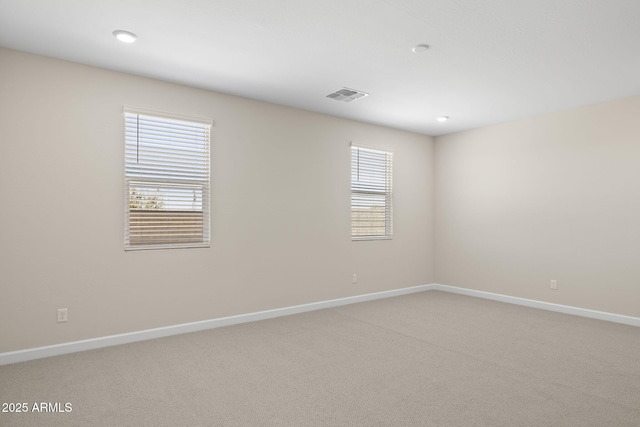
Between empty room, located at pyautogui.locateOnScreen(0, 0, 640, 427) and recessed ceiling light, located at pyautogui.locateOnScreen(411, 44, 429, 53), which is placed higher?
recessed ceiling light, located at pyautogui.locateOnScreen(411, 44, 429, 53)

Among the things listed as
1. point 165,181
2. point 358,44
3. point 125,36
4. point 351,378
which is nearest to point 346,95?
point 358,44

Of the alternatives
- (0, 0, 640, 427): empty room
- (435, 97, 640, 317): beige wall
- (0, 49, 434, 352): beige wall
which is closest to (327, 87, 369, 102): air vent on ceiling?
(0, 0, 640, 427): empty room

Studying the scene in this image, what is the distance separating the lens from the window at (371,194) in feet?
18.2

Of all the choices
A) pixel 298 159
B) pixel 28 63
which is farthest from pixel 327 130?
pixel 28 63

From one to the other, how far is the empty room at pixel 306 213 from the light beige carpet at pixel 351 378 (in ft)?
0.08

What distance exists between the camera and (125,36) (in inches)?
116

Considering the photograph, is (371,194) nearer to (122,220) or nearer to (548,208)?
(548,208)

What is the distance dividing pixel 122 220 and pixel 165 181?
56 cm

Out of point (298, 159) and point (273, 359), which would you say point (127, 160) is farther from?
point (273, 359)

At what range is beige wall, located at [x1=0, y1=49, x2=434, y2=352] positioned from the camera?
3232mm

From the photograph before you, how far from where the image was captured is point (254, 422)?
2.26 m

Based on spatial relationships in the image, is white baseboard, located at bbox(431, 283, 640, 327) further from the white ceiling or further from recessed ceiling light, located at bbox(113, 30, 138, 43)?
recessed ceiling light, located at bbox(113, 30, 138, 43)

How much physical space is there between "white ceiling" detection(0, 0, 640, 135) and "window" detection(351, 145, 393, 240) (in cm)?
134

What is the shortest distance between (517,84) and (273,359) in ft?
11.9
